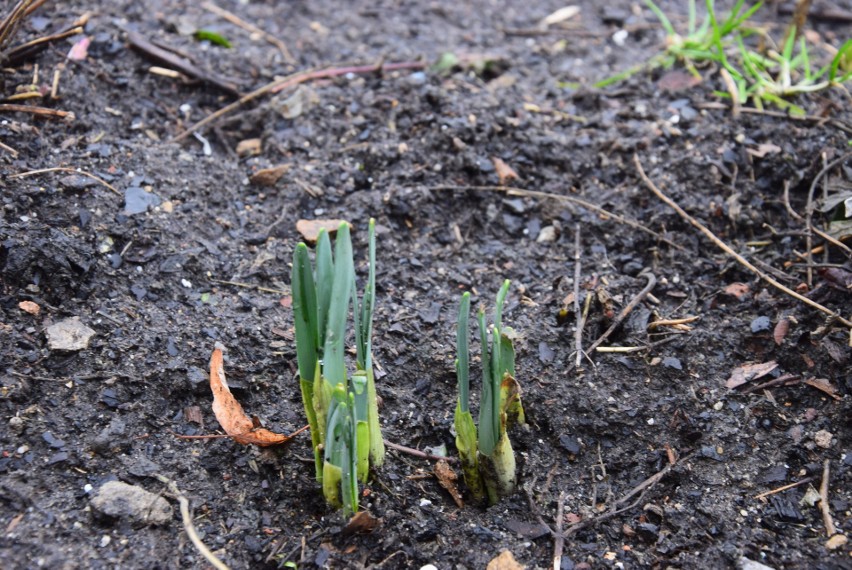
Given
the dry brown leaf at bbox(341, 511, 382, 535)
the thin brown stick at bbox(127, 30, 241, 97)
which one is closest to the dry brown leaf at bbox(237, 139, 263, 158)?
the thin brown stick at bbox(127, 30, 241, 97)

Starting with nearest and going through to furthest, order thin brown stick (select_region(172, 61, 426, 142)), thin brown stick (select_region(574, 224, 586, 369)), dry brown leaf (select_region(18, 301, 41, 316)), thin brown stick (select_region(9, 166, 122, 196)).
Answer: dry brown leaf (select_region(18, 301, 41, 316)) < thin brown stick (select_region(574, 224, 586, 369)) < thin brown stick (select_region(9, 166, 122, 196)) < thin brown stick (select_region(172, 61, 426, 142))

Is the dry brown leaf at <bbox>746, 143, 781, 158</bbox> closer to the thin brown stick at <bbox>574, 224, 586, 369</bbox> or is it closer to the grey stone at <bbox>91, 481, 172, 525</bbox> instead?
the thin brown stick at <bbox>574, 224, 586, 369</bbox>

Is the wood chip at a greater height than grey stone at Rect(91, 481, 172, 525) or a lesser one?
lesser

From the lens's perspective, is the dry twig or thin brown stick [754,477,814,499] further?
the dry twig

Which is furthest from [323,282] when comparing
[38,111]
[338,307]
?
[38,111]

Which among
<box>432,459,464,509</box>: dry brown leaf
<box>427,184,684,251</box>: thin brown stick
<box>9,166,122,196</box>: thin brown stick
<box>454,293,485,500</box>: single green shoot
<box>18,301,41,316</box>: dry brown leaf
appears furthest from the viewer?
<box>427,184,684,251</box>: thin brown stick

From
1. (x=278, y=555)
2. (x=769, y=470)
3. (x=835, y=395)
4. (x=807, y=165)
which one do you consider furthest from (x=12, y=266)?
(x=807, y=165)
